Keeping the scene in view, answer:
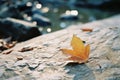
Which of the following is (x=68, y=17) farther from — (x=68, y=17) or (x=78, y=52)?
(x=78, y=52)

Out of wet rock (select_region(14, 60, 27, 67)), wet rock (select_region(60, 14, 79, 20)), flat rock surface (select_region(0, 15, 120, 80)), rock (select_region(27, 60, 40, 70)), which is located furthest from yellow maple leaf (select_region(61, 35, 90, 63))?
wet rock (select_region(60, 14, 79, 20))

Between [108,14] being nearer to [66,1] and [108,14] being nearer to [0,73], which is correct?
[66,1]

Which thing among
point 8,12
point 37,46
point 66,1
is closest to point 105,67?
point 37,46

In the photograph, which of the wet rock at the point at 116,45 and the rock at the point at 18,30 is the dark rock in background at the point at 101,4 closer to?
the rock at the point at 18,30

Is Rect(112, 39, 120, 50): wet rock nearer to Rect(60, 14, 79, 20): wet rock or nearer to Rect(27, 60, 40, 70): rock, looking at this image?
Rect(27, 60, 40, 70): rock

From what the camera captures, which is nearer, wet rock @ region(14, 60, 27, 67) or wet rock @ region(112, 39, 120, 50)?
wet rock @ region(14, 60, 27, 67)

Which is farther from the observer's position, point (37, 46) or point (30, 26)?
point (30, 26)

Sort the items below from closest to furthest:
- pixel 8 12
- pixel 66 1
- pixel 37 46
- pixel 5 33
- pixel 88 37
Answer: pixel 37 46 → pixel 88 37 → pixel 5 33 → pixel 8 12 → pixel 66 1
